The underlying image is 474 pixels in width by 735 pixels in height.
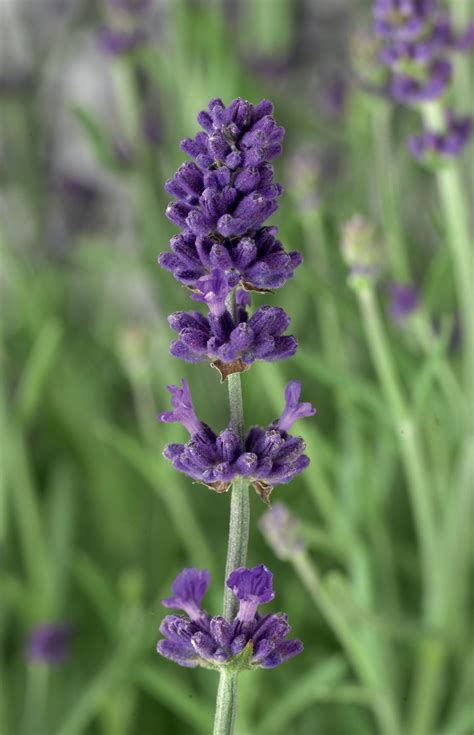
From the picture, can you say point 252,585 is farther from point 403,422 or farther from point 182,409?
point 403,422

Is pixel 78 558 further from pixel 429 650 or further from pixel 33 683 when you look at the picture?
pixel 429 650

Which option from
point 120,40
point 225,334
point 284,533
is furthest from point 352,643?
point 120,40

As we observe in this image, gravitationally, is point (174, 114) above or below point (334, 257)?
above

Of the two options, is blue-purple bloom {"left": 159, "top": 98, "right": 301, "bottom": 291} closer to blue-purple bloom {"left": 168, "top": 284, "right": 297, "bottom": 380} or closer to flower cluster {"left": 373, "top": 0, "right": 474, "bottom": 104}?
blue-purple bloom {"left": 168, "top": 284, "right": 297, "bottom": 380}

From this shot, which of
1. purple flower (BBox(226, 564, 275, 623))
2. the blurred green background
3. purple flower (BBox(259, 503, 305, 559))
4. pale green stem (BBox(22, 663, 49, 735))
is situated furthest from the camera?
pale green stem (BBox(22, 663, 49, 735))

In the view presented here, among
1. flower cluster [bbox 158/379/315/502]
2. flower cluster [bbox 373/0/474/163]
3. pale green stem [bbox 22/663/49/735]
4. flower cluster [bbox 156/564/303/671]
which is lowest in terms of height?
pale green stem [bbox 22/663/49/735]

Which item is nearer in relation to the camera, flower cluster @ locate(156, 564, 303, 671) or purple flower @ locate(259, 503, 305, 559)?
flower cluster @ locate(156, 564, 303, 671)

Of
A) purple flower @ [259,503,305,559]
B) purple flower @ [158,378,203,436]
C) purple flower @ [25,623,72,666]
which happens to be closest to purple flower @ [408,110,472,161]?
purple flower @ [259,503,305,559]

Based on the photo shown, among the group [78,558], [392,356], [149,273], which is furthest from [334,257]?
[78,558]
